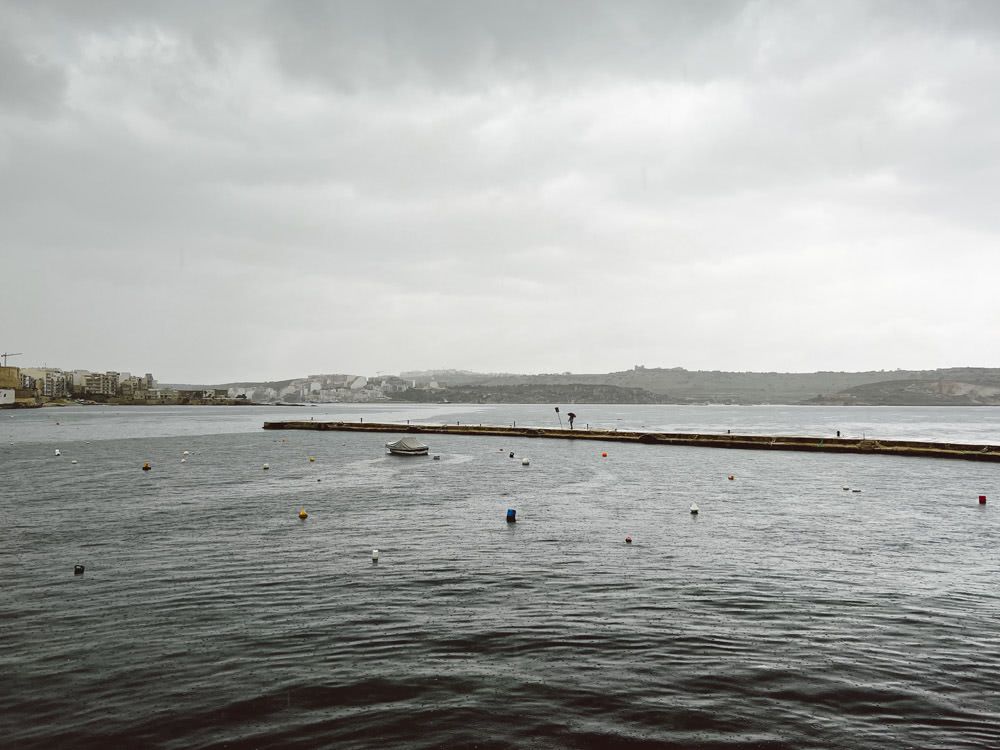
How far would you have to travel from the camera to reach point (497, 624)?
18.1 m

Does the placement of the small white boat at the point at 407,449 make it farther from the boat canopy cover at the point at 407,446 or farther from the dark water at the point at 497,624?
the dark water at the point at 497,624

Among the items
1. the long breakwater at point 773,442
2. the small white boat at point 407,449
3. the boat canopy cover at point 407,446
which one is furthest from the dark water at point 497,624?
the long breakwater at point 773,442

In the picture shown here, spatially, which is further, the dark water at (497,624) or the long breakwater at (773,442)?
the long breakwater at (773,442)

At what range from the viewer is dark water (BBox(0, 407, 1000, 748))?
A: 41.7 feet

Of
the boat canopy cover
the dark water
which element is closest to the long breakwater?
the boat canopy cover

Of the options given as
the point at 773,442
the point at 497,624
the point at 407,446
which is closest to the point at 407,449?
the point at 407,446

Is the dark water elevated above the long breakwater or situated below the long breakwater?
above

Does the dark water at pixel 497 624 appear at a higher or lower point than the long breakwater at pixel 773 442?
higher

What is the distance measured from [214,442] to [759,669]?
318 ft

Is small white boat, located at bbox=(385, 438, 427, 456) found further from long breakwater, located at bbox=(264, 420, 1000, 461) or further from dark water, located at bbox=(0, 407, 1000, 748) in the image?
dark water, located at bbox=(0, 407, 1000, 748)

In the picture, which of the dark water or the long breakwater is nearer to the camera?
the dark water

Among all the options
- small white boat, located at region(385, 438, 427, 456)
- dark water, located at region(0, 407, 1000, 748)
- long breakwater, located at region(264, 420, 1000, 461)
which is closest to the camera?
dark water, located at region(0, 407, 1000, 748)

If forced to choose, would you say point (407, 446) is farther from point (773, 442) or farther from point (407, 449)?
point (773, 442)

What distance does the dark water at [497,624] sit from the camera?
1272 cm
